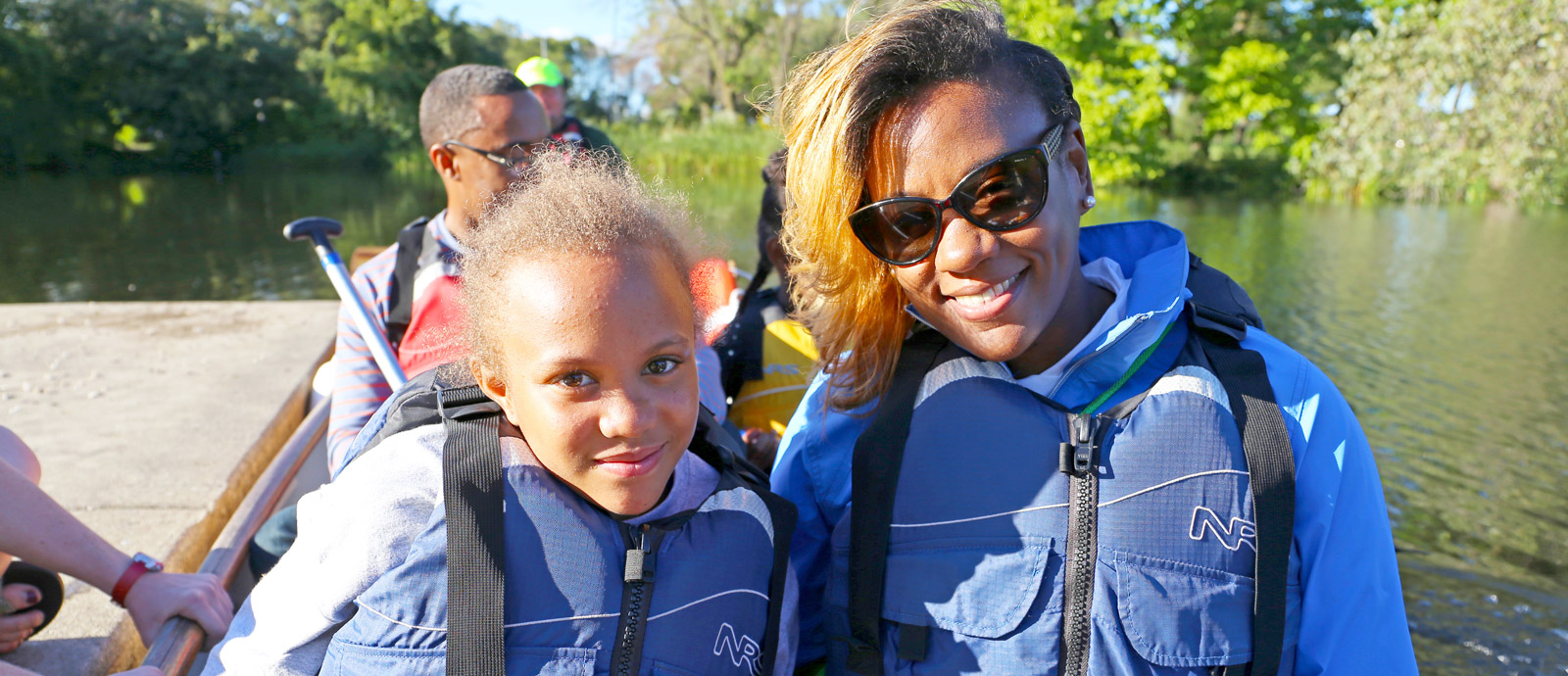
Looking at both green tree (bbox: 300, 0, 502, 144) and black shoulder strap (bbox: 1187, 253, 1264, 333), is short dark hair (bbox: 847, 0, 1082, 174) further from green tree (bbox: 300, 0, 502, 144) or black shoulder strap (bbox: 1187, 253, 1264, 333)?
green tree (bbox: 300, 0, 502, 144)

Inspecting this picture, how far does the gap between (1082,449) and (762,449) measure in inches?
39.1

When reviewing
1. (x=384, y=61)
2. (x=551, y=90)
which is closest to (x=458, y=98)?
(x=551, y=90)

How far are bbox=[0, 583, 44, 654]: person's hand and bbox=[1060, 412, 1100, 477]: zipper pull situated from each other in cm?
215

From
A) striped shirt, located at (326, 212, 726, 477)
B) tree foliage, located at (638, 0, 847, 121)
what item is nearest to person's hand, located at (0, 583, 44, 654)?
striped shirt, located at (326, 212, 726, 477)

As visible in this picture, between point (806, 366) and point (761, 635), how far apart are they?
1.20 m

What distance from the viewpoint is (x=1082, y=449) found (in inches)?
56.1

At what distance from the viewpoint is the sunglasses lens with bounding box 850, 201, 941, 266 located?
1404mm

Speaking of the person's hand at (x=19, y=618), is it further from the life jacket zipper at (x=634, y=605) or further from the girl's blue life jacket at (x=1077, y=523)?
the girl's blue life jacket at (x=1077, y=523)

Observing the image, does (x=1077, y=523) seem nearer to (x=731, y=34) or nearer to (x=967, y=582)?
(x=967, y=582)

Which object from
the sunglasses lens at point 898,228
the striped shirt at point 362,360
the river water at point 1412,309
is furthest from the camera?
the river water at point 1412,309

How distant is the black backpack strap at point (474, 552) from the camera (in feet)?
4.25

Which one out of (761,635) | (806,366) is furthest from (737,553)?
(806,366)

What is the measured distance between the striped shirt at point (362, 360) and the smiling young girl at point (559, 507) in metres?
1.18

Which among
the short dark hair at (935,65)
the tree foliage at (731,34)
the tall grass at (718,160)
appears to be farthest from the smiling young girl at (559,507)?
the tree foliage at (731,34)
